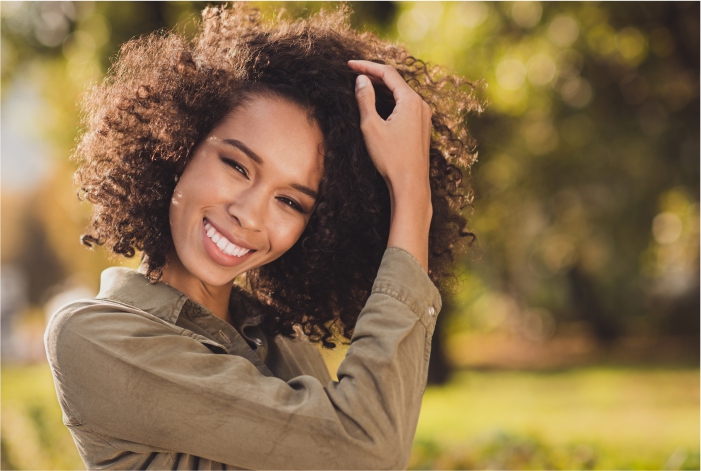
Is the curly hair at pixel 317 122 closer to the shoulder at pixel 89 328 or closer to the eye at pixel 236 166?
the eye at pixel 236 166

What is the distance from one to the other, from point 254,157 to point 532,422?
673cm

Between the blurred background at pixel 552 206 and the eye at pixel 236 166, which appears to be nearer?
the eye at pixel 236 166

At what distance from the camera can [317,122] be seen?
2.08m

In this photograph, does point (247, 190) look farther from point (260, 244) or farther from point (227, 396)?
point (227, 396)

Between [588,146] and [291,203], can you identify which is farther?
[588,146]

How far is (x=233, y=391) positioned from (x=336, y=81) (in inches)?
40.7

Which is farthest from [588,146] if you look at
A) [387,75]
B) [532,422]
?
[387,75]

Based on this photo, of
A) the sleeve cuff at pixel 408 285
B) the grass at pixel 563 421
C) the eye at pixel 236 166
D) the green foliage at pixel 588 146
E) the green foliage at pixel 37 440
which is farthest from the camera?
the green foliage at pixel 588 146

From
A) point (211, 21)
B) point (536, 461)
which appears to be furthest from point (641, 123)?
point (211, 21)

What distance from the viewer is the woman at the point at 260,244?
1590 millimetres

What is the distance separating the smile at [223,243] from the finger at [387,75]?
639mm

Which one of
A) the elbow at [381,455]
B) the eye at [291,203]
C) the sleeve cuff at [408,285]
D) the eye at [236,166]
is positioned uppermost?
the eye at [236,166]

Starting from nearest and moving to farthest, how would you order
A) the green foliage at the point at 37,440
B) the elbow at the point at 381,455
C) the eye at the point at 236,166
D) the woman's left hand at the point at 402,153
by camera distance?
the elbow at the point at 381,455 → the woman's left hand at the point at 402,153 → the eye at the point at 236,166 → the green foliage at the point at 37,440

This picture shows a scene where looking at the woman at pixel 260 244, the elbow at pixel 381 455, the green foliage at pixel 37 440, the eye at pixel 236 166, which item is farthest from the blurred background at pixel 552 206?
the elbow at pixel 381 455
